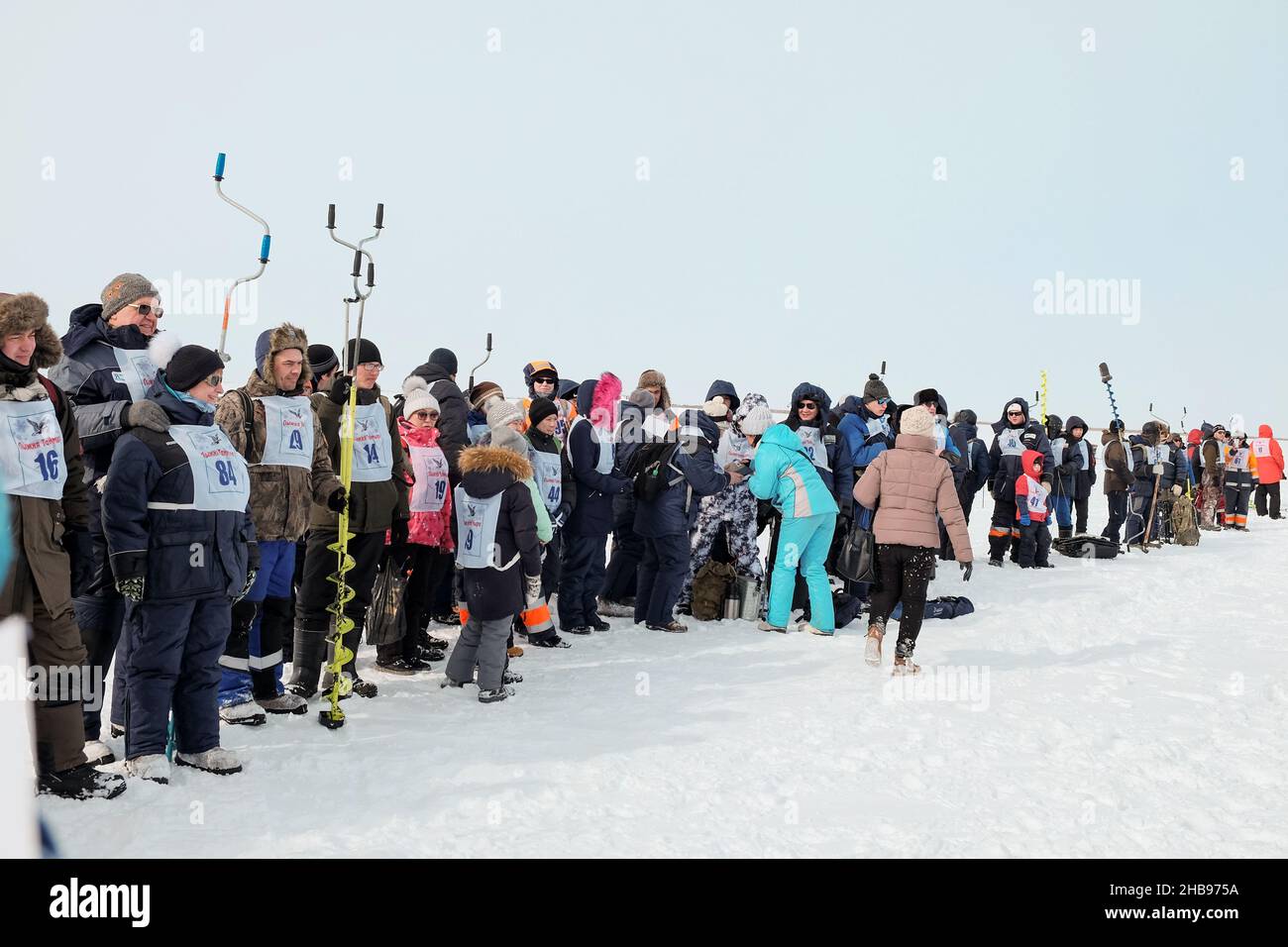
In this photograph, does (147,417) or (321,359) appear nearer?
(147,417)

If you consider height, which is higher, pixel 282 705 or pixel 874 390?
pixel 874 390

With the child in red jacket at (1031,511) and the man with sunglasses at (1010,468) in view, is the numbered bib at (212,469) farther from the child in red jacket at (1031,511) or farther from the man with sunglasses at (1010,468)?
the child in red jacket at (1031,511)

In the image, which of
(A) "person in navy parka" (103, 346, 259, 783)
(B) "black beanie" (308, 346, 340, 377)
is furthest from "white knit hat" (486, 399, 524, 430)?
(A) "person in navy parka" (103, 346, 259, 783)

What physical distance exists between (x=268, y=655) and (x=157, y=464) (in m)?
1.58

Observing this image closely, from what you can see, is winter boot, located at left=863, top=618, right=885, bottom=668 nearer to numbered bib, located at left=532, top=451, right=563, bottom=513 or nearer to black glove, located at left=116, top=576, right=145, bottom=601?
numbered bib, located at left=532, top=451, right=563, bottom=513

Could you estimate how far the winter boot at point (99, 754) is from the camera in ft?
15.2

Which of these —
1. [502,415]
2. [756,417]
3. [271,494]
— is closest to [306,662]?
[271,494]

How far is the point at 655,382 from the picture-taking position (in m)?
9.05

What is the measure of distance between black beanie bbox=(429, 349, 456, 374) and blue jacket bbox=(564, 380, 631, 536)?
3.74 ft

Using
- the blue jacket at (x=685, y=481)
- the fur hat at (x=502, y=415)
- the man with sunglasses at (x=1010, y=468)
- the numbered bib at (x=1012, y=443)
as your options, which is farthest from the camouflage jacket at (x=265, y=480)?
the numbered bib at (x=1012, y=443)

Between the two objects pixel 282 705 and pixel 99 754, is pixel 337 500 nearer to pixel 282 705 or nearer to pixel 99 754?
pixel 282 705

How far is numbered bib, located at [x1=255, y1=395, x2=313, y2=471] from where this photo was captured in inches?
213

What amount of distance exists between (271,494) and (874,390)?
6.15 m
